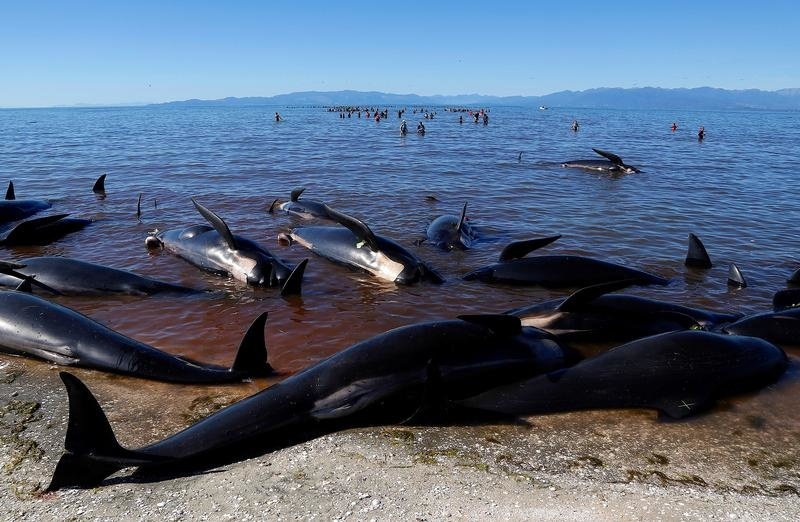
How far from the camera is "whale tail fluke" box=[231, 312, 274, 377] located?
6.21m

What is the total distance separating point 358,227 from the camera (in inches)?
390

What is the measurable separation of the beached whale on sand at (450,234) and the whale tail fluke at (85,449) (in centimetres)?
845

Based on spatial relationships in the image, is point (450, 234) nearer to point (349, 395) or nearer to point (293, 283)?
point (293, 283)

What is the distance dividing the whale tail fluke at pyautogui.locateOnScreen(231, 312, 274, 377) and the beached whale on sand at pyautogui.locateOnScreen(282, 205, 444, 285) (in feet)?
11.2

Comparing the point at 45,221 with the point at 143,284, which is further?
the point at 45,221

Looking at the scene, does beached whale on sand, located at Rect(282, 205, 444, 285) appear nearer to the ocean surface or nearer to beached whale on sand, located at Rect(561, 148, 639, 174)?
the ocean surface

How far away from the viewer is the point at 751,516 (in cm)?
403

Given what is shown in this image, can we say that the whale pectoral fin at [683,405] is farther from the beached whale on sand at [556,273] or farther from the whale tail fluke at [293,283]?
the whale tail fluke at [293,283]

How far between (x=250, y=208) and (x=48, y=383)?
11159mm

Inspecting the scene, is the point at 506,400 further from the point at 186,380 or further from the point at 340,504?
the point at 186,380

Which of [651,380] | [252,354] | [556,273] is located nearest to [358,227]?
[556,273]

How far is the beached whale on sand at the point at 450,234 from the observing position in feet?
39.9

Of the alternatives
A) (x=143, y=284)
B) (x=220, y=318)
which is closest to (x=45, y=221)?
(x=143, y=284)

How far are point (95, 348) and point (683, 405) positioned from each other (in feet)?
20.3
